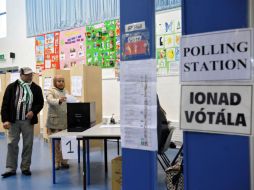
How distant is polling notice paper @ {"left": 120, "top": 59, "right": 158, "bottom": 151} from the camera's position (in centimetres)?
195

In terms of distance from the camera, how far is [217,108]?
1683 millimetres

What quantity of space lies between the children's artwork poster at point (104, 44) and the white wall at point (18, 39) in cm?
212

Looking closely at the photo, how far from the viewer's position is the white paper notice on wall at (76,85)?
6.08m

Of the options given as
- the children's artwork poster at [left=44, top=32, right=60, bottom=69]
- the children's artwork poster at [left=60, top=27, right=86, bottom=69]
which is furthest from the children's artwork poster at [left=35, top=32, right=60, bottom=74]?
the children's artwork poster at [left=60, top=27, right=86, bottom=69]

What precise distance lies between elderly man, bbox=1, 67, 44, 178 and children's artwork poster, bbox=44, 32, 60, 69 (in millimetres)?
3613

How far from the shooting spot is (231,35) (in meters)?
1.64

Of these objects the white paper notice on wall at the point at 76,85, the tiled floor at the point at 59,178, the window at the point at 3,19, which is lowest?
the tiled floor at the point at 59,178

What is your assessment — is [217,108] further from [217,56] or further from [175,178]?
[175,178]

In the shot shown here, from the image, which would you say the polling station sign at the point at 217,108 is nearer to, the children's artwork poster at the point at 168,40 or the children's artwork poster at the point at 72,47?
the children's artwork poster at the point at 168,40

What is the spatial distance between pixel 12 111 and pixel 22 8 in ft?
17.8

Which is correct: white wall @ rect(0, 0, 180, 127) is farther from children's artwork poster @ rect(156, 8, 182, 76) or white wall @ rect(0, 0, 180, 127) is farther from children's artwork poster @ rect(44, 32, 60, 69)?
children's artwork poster @ rect(156, 8, 182, 76)

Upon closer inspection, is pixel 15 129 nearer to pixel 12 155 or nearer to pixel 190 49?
pixel 12 155

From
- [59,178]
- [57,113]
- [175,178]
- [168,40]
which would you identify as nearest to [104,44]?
[168,40]

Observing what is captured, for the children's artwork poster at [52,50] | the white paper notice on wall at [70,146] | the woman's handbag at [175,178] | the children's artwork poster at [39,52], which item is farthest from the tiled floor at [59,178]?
the children's artwork poster at [39,52]
